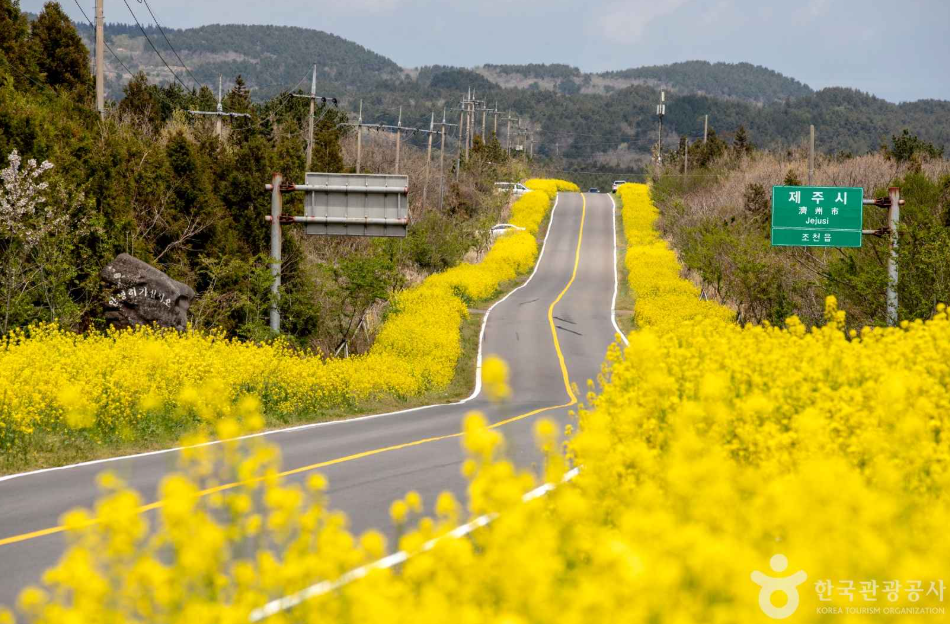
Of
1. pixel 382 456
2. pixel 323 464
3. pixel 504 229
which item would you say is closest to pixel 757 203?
pixel 504 229

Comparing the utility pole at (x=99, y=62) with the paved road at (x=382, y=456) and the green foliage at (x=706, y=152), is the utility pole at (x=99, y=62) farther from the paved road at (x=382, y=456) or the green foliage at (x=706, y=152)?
the green foliage at (x=706, y=152)

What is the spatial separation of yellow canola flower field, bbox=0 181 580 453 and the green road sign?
10481 millimetres

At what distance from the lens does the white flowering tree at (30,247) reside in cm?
2177

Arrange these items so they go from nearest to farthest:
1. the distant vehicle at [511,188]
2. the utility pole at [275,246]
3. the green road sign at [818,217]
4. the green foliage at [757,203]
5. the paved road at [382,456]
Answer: the paved road at [382,456] → the utility pole at [275,246] → the green road sign at [818,217] → the green foliage at [757,203] → the distant vehicle at [511,188]

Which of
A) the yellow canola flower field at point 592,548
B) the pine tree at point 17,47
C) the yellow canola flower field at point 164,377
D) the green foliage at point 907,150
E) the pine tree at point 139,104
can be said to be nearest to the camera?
the yellow canola flower field at point 592,548

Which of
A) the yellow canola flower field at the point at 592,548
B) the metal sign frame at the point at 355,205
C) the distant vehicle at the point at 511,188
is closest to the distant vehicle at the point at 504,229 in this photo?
the distant vehicle at the point at 511,188

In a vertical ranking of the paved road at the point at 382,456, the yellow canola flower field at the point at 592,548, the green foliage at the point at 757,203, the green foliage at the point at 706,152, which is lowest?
the paved road at the point at 382,456

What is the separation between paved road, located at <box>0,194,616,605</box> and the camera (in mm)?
9741

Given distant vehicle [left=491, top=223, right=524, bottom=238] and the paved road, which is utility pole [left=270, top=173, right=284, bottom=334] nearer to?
the paved road

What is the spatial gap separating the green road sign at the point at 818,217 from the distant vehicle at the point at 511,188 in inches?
2260

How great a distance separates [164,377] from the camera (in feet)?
56.0

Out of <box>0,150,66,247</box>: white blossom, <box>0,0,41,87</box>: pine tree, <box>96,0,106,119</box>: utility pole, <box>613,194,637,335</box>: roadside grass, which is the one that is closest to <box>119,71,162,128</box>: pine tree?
<box>0,0,41,87</box>: pine tree

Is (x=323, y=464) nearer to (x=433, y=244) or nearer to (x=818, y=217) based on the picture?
(x=818, y=217)

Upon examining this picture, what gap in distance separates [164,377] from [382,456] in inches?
180
